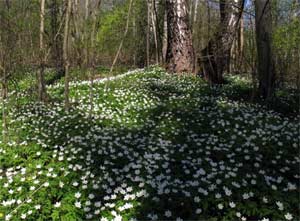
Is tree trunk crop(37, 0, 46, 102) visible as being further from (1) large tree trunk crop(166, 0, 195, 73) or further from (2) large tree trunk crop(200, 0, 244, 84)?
(2) large tree trunk crop(200, 0, 244, 84)

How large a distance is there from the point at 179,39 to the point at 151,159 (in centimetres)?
758

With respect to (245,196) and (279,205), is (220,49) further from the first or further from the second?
(279,205)

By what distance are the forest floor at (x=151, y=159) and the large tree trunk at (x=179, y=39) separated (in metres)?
2.97

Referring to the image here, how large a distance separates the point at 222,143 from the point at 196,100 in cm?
291

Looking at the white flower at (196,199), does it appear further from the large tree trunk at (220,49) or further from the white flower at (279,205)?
the large tree trunk at (220,49)

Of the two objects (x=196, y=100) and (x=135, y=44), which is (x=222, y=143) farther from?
(x=135, y=44)

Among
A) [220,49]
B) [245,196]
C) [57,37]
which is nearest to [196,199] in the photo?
[245,196]

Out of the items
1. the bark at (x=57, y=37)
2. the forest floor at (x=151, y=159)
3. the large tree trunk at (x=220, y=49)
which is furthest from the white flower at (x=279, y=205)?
the bark at (x=57, y=37)

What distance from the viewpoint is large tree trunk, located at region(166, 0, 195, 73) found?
1263 cm

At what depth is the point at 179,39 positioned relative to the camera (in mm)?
12617

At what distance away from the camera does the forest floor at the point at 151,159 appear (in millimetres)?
4488

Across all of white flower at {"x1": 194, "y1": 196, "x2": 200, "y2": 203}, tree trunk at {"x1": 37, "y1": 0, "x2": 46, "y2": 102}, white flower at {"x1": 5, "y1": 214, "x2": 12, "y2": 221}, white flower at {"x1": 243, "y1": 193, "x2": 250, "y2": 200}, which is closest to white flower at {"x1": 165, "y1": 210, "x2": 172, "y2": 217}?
white flower at {"x1": 194, "y1": 196, "x2": 200, "y2": 203}

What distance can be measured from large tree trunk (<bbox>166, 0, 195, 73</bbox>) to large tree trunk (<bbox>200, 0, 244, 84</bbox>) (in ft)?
1.99

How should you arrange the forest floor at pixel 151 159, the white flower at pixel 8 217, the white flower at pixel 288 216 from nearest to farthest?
the white flower at pixel 288 216
the white flower at pixel 8 217
the forest floor at pixel 151 159
